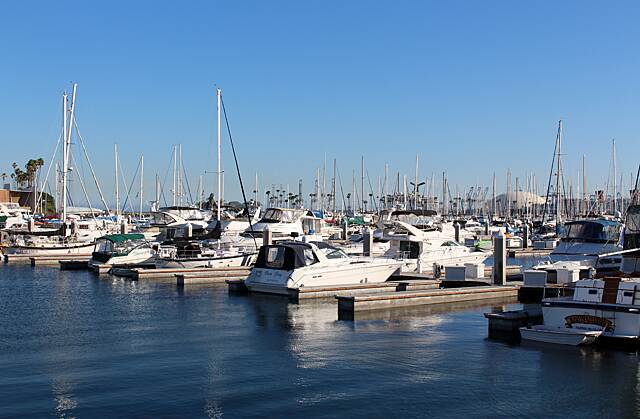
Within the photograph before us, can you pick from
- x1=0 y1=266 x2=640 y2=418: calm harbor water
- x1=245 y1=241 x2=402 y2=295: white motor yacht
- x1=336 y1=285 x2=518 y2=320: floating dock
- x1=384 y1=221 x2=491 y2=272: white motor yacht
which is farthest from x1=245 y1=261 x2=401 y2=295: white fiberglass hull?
x1=384 y1=221 x2=491 y2=272: white motor yacht

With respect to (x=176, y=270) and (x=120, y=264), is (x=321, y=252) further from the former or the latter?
(x=120, y=264)

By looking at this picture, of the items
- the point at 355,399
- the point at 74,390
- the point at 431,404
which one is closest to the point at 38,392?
the point at 74,390

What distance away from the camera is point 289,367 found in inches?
715

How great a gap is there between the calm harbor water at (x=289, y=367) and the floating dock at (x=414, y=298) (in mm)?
717

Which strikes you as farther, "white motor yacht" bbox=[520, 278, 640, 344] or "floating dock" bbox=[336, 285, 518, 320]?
"floating dock" bbox=[336, 285, 518, 320]

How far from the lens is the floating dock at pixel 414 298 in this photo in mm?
26484

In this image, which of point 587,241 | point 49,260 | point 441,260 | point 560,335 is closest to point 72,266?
point 49,260

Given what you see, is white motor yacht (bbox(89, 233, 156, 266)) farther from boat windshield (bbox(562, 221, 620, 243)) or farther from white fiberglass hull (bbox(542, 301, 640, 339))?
white fiberglass hull (bbox(542, 301, 640, 339))

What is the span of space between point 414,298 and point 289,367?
1121 centimetres

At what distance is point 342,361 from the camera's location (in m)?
18.7

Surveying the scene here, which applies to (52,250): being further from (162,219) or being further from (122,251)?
(162,219)

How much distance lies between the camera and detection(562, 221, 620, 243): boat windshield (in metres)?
38.6

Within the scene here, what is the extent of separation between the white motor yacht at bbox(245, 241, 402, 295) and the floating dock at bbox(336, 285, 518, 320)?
4452 mm

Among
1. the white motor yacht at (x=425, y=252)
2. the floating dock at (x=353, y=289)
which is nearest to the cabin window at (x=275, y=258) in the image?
the floating dock at (x=353, y=289)
